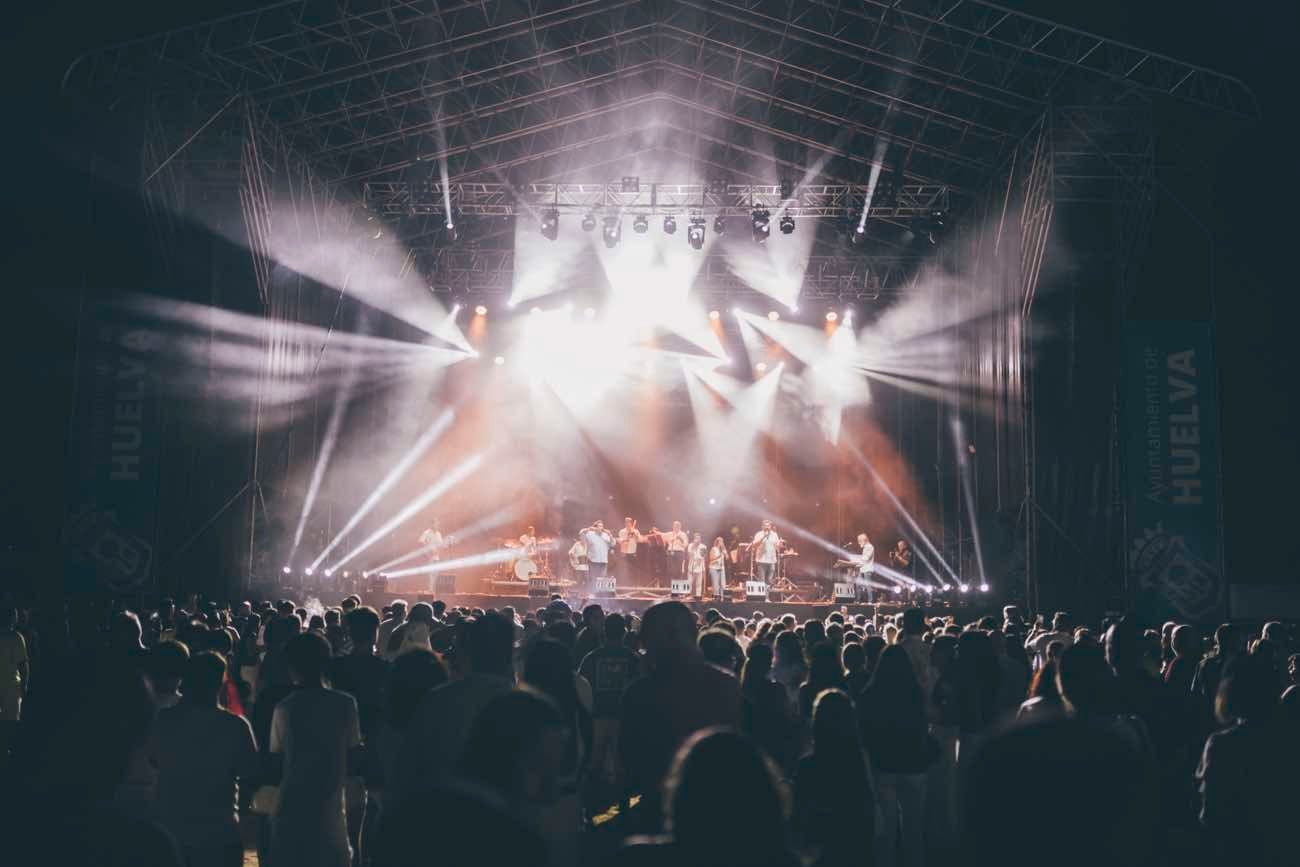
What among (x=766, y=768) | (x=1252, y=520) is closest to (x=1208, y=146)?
(x=1252, y=520)

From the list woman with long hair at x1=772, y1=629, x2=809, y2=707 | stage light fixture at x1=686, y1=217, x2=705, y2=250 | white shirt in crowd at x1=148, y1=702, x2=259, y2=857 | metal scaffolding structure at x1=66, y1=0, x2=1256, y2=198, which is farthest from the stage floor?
white shirt in crowd at x1=148, y1=702, x2=259, y2=857

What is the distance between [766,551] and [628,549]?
3.00m

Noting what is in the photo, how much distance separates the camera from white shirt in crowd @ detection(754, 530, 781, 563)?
24000 millimetres

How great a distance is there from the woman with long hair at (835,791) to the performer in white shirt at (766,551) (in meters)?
19.6

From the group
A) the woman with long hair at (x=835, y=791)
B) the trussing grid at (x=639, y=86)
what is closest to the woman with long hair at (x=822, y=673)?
the woman with long hair at (x=835, y=791)

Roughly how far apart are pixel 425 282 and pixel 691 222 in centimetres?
704

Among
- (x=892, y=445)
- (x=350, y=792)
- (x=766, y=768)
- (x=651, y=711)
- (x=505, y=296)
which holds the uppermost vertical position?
(x=505, y=296)

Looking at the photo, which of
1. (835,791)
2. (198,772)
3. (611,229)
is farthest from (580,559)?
(835,791)

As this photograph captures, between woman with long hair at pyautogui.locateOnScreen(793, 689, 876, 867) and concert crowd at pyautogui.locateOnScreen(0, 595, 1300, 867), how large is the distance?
0.01 metres

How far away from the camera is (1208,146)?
680 inches

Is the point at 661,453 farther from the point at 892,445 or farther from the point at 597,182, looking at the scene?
the point at 597,182

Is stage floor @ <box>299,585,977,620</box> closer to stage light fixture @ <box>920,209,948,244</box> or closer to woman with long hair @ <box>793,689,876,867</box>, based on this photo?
stage light fixture @ <box>920,209,948,244</box>

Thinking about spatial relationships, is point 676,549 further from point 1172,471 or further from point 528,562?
point 1172,471

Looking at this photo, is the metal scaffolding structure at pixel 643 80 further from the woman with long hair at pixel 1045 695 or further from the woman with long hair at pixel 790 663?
the woman with long hair at pixel 1045 695
